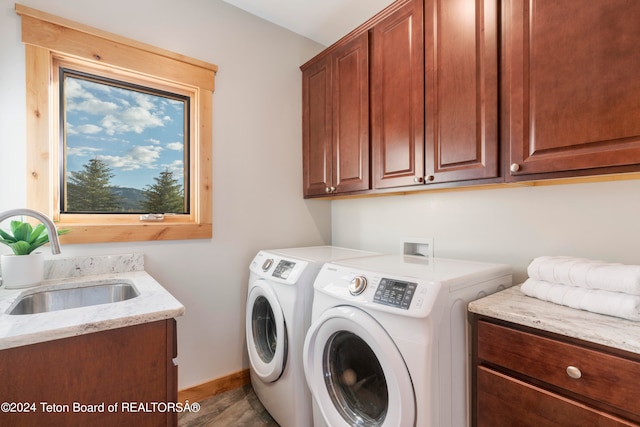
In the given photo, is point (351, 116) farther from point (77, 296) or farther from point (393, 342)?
point (77, 296)

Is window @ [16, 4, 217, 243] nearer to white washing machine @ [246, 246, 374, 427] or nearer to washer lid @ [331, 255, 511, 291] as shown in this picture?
white washing machine @ [246, 246, 374, 427]

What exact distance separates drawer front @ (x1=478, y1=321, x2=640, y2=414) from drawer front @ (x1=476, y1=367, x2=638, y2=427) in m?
0.04

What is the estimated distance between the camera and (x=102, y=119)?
172 centimetres

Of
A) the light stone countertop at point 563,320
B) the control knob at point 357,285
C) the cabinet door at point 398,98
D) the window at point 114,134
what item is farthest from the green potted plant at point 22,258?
the light stone countertop at point 563,320

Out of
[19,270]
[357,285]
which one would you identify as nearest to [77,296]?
[19,270]

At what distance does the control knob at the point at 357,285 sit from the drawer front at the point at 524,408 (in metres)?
0.50

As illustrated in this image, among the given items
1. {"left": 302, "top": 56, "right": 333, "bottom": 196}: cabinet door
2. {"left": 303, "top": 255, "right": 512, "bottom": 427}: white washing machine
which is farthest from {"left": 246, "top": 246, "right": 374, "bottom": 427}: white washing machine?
{"left": 302, "top": 56, "right": 333, "bottom": 196}: cabinet door

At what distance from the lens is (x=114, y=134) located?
5.73ft

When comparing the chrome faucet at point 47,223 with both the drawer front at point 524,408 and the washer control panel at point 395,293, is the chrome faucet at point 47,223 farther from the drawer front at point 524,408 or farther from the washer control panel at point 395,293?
the drawer front at point 524,408

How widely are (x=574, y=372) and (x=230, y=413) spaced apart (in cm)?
174

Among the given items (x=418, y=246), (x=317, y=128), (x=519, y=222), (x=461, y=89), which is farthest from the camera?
(x=317, y=128)

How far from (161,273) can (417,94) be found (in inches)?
70.0

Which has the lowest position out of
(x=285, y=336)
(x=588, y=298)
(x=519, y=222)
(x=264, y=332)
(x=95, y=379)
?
(x=264, y=332)

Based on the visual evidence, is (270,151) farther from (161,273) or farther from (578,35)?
(578,35)
